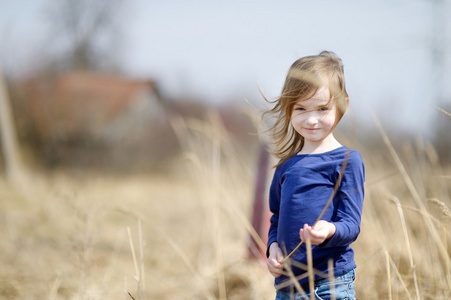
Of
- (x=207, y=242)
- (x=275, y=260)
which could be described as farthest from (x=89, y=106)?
(x=275, y=260)

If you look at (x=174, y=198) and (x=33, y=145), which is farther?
(x=33, y=145)

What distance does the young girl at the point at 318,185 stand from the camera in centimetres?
94

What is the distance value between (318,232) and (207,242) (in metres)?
2.09

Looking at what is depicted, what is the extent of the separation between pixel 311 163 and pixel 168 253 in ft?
Answer: 7.21

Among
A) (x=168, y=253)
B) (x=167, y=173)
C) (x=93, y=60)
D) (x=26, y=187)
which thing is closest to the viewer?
(x=168, y=253)

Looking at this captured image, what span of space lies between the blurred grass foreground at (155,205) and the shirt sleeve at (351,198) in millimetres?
144

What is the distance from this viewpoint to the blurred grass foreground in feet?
5.45

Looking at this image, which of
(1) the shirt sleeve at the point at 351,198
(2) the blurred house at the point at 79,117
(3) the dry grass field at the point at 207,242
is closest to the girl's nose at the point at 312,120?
(1) the shirt sleeve at the point at 351,198

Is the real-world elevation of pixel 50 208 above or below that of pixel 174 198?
above

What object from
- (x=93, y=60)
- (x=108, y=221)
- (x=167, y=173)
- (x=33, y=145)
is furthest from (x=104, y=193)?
(x=93, y=60)

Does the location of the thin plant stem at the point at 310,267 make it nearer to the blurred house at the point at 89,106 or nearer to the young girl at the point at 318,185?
the young girl at the point at 318,185

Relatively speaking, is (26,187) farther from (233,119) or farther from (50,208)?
(233,119)

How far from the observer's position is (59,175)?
7055mm

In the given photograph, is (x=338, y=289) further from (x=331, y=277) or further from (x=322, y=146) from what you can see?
(x=322, y=146)
